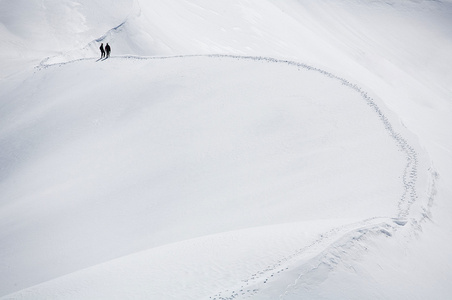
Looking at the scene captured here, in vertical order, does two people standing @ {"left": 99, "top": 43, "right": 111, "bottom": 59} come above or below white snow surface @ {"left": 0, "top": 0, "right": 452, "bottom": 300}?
above

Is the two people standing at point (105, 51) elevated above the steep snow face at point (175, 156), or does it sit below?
above

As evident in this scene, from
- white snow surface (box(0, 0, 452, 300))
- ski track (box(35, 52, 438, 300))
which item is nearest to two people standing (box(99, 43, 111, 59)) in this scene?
white snow surface (box(0, 0, 452, 300))

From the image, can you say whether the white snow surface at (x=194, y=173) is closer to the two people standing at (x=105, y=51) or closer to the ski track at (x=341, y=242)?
the ski track at (x=341, y=242)

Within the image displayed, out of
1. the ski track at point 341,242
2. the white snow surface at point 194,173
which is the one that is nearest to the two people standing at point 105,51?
the white snow surface at point 194,173

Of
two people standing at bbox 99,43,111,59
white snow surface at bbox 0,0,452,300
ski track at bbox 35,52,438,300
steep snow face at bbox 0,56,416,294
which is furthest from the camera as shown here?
two people standing at bbox 99,43,111,59

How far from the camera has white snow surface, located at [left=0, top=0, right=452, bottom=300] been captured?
855cm

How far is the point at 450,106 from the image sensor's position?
35.5 m

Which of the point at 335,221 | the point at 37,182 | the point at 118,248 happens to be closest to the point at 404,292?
the point at 335,221

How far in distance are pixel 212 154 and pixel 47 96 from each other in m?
8.09

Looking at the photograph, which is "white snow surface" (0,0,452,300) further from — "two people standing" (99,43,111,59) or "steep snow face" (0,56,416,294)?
"two people standing" (99,43,111,59)

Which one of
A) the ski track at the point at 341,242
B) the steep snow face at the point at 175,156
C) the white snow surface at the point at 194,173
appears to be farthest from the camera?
the steep snow face at the point at 175,156

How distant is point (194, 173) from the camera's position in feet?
46.1

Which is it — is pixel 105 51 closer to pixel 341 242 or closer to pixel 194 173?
pixel 194 173

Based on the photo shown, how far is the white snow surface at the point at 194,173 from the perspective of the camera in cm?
855
